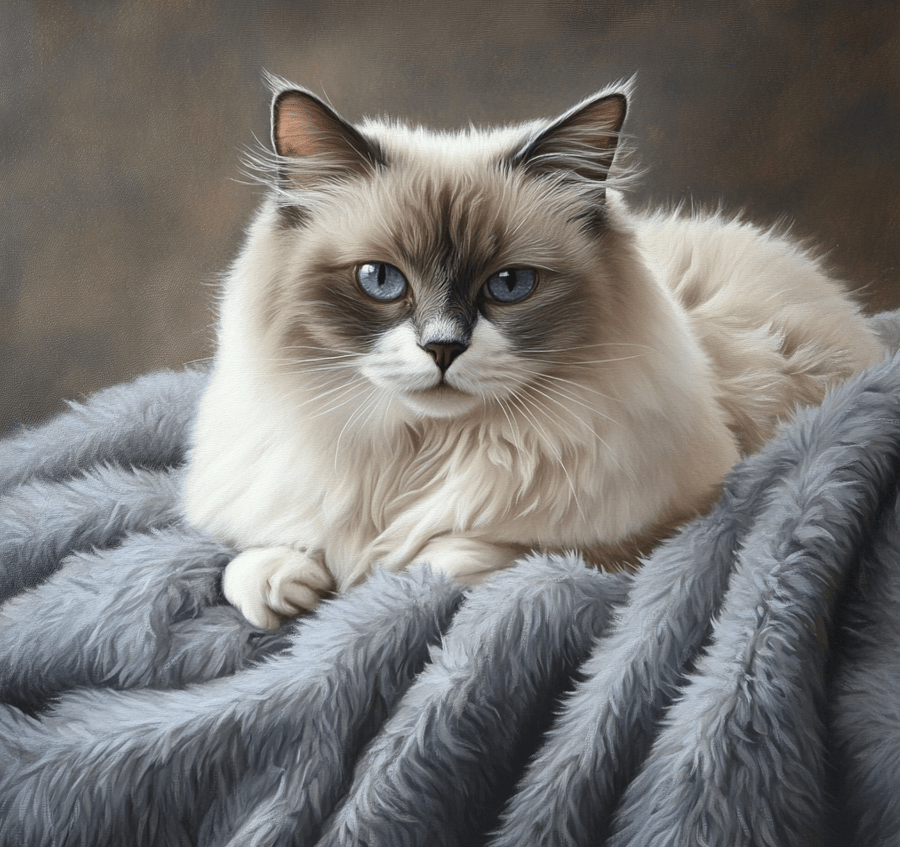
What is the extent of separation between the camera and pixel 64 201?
157cm

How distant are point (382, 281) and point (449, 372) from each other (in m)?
0.18

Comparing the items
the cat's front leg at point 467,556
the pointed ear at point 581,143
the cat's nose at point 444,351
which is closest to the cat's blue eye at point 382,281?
the cat's nose at point 444,351

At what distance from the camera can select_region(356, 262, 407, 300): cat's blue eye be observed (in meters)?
1.11

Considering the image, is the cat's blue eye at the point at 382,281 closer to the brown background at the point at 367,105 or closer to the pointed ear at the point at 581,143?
the pointed ear at the point at 581,143

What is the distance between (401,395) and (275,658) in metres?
0.38

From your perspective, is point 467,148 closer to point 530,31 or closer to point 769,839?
point 530,31

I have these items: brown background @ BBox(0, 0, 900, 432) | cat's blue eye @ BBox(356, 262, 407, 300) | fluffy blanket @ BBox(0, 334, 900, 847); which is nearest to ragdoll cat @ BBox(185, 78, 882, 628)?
cat's blue eye @ BBox(356, 262, 407, 300)

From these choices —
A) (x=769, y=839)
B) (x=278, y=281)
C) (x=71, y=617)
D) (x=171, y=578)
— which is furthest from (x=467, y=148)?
(x=769, y=839)

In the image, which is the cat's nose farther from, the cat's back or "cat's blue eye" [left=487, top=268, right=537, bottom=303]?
the cat's back

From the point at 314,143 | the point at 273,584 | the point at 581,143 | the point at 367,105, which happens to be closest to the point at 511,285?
the point at 581,143

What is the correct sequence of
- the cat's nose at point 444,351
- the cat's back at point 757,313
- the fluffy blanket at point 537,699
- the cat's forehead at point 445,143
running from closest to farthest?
the fluffy blanket at point 537,699 < the cat's nose at point 444,351 < the cat's forehead at point 445,143 < the cat's back at point 757,313

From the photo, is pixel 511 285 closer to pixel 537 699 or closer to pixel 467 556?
pixel 467 556

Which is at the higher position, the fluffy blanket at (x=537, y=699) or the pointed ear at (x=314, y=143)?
the pointed ear at (x=314, y=143)

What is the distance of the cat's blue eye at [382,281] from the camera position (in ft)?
3.65
